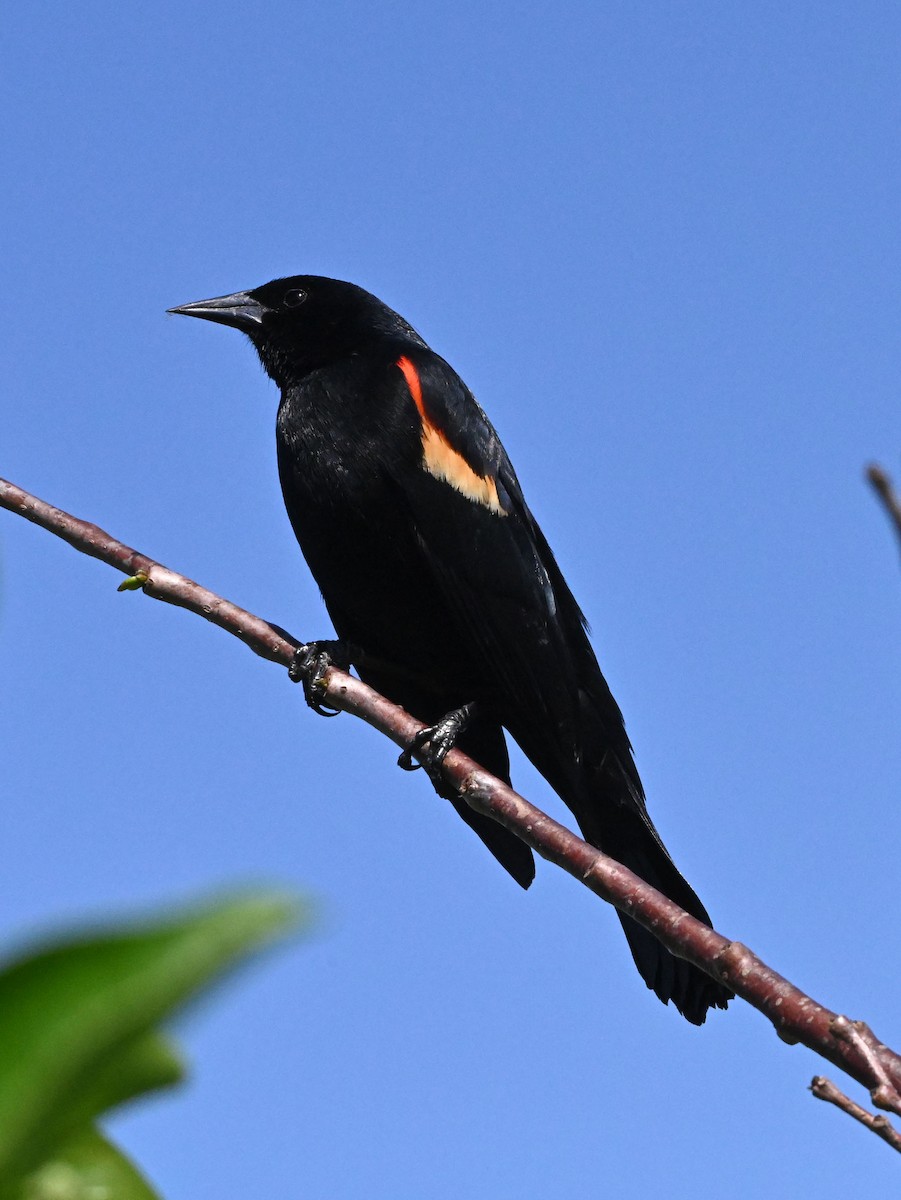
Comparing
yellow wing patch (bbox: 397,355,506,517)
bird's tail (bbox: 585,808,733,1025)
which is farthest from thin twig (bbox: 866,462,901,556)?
yellow wing patch (bbox: 397,355,506,517)

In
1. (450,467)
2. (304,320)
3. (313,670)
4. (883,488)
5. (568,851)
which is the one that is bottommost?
(883,488)

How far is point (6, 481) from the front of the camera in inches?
135

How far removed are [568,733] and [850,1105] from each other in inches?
115

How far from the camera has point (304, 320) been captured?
583 cm

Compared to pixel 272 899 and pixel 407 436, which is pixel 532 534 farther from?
pixel 272 899

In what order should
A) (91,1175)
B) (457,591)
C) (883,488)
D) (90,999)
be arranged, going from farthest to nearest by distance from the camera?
Answer: (457,591)
(883,488)
(91,1175)
(90,999)

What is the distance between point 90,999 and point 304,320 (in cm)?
543

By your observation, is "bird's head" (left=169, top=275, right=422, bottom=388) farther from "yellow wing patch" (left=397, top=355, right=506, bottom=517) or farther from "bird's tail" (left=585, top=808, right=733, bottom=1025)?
"bird's tail" (left=585, top=808, right=733, bottom=1025)

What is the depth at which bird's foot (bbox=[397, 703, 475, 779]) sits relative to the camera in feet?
12.2

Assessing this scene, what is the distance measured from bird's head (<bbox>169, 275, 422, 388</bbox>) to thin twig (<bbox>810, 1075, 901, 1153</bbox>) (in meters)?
4.16

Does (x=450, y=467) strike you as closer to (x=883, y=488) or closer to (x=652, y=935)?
(x=652, y=935)

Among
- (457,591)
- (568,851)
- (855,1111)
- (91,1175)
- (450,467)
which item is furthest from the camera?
(450,467)

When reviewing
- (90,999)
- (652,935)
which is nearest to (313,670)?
(652,935)

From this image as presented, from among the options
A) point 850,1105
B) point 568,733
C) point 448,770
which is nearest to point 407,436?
point 568,733
